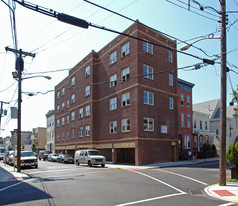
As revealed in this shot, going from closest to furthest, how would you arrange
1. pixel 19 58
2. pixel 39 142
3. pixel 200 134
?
pixel 19 58
pixel 200 134
pixel 39 142

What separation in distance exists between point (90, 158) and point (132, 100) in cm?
814

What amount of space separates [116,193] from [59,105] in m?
45.3

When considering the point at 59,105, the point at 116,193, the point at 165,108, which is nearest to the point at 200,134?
the point at 165,108

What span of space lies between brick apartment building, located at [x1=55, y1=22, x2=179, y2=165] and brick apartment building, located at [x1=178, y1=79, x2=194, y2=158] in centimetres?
642

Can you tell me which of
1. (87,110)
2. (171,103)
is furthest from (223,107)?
(87,110)

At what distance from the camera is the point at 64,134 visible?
160 feet

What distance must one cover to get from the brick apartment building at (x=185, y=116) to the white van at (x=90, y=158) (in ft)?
53.9

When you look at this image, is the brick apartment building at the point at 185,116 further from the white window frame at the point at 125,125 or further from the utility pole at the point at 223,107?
the utility pole at the point at 223,107

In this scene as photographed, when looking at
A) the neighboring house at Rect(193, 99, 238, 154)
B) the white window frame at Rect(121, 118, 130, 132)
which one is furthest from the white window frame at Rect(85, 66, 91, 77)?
the neighboring house at Rect(193, 99, 238, 154)

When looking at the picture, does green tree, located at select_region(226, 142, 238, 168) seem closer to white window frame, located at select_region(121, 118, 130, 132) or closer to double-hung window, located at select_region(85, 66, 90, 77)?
white window frame, located at select_region(121, 118, 130, 132)

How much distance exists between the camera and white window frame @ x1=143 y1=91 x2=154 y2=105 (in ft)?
94.2

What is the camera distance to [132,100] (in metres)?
28.4

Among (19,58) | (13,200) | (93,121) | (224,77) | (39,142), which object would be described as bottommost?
(39,142)

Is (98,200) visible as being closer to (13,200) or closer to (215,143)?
(13,200)
